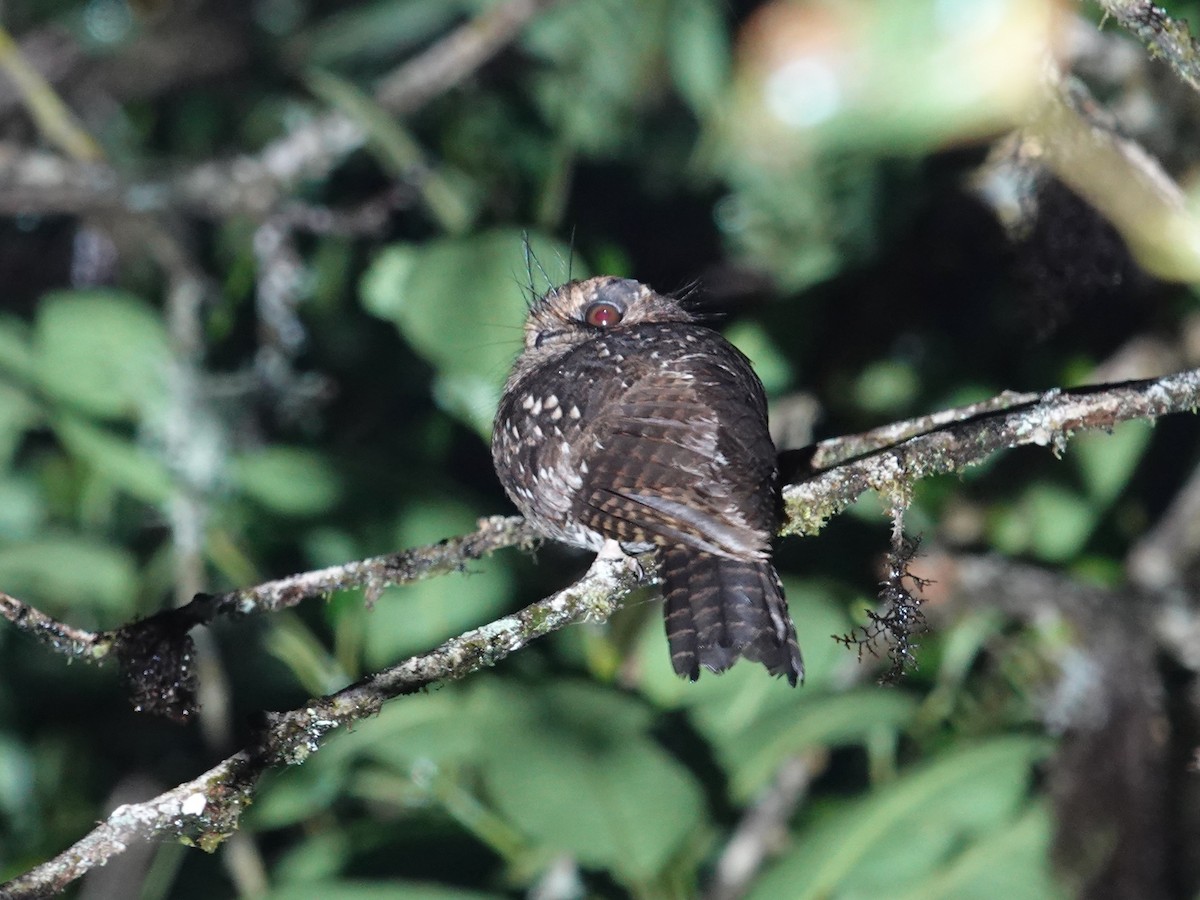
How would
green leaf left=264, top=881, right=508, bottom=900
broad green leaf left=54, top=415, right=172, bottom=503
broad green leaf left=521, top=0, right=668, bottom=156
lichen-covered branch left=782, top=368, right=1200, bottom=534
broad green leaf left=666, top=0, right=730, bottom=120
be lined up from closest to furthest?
lichen-covered branch left=782, top=368, right=1200, bottom=534 → green leaf left=264, top=881, right=508, bottom=900 → broad green leaf left=54, top=415, right=172, bottom=503 → broad green leaf left=666, top=0, right=730, bottom=120 → broad green leaf left=521, top=0, right=668, bottom=156

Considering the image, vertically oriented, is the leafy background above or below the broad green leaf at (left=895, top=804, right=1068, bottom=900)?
above

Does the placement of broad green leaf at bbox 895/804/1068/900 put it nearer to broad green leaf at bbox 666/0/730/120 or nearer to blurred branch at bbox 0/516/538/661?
blurred branch at bbox 0/516/538/661

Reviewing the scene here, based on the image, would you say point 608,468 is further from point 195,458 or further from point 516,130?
point 516,130

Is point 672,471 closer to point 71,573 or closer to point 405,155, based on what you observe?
Answer: point 71,573

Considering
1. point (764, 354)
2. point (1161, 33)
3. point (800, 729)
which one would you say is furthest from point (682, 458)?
point (764, 354)

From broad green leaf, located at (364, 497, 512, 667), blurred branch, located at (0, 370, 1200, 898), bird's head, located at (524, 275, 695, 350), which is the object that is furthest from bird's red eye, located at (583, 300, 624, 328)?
blurred branch, located at (0, 370, 1200, 898)

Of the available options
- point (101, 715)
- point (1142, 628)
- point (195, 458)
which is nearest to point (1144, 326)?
point (1142, 628)
